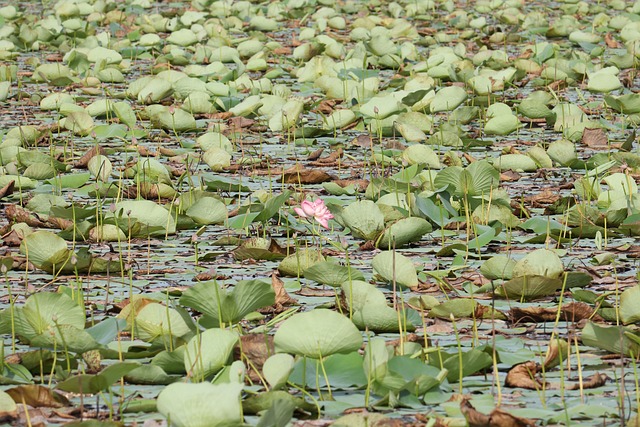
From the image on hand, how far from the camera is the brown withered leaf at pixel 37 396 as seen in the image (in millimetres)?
2303

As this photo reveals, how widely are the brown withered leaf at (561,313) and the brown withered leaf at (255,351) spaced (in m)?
0.67

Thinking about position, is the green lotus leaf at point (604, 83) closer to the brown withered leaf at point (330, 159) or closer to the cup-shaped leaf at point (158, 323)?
the brown withered leaf at point (330, 159)

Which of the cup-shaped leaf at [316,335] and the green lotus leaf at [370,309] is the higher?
the cup-shaped leaf at [316,335]

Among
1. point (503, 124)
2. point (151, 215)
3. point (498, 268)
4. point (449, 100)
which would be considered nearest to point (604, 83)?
point (449, 100)

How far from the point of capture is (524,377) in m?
2.44

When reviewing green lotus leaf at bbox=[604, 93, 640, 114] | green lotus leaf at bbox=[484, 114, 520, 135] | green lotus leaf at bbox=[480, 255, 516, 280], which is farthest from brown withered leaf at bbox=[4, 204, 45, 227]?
green lotus leaf at bbox=[604, 93, 640, 114]

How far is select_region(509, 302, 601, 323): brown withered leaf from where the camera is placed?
2.86 meters

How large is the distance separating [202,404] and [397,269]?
1.18 m

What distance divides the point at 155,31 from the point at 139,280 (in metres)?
6.31

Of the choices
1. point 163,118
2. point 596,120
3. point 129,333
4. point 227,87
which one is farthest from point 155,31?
point 129,333

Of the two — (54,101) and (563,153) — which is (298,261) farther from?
(54,101)

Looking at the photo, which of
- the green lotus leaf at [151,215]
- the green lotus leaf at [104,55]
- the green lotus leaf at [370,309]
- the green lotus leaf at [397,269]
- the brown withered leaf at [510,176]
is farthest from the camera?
the green lotus leaf at [104,55]

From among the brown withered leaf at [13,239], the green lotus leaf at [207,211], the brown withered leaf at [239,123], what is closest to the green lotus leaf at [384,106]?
the brown withered leaf at [239,123]

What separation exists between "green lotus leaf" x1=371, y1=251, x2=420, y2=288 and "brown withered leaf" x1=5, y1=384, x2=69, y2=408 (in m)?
1.06
